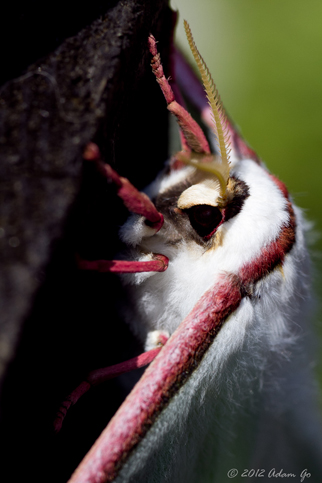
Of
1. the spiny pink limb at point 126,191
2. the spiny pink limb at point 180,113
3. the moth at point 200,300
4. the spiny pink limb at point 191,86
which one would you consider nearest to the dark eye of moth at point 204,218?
the moth at point 200,300

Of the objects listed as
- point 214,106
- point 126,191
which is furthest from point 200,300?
point 214,106

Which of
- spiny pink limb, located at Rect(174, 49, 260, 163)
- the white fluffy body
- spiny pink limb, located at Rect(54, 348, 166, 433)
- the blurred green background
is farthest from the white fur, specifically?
the blurred green background

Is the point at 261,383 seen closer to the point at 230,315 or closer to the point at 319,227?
the point at 230,315

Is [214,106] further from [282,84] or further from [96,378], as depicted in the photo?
[282,84]

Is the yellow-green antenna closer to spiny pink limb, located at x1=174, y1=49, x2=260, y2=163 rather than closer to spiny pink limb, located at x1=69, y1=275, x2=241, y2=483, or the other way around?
spiny pink limb, located at x1=69, y1=275, x2=241, y2=483

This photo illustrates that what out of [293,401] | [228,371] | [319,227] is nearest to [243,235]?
[228,371]

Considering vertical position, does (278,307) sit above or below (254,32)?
below

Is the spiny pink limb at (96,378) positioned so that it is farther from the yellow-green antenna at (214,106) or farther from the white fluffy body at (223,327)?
the yellow-green antenna at (214,106)
